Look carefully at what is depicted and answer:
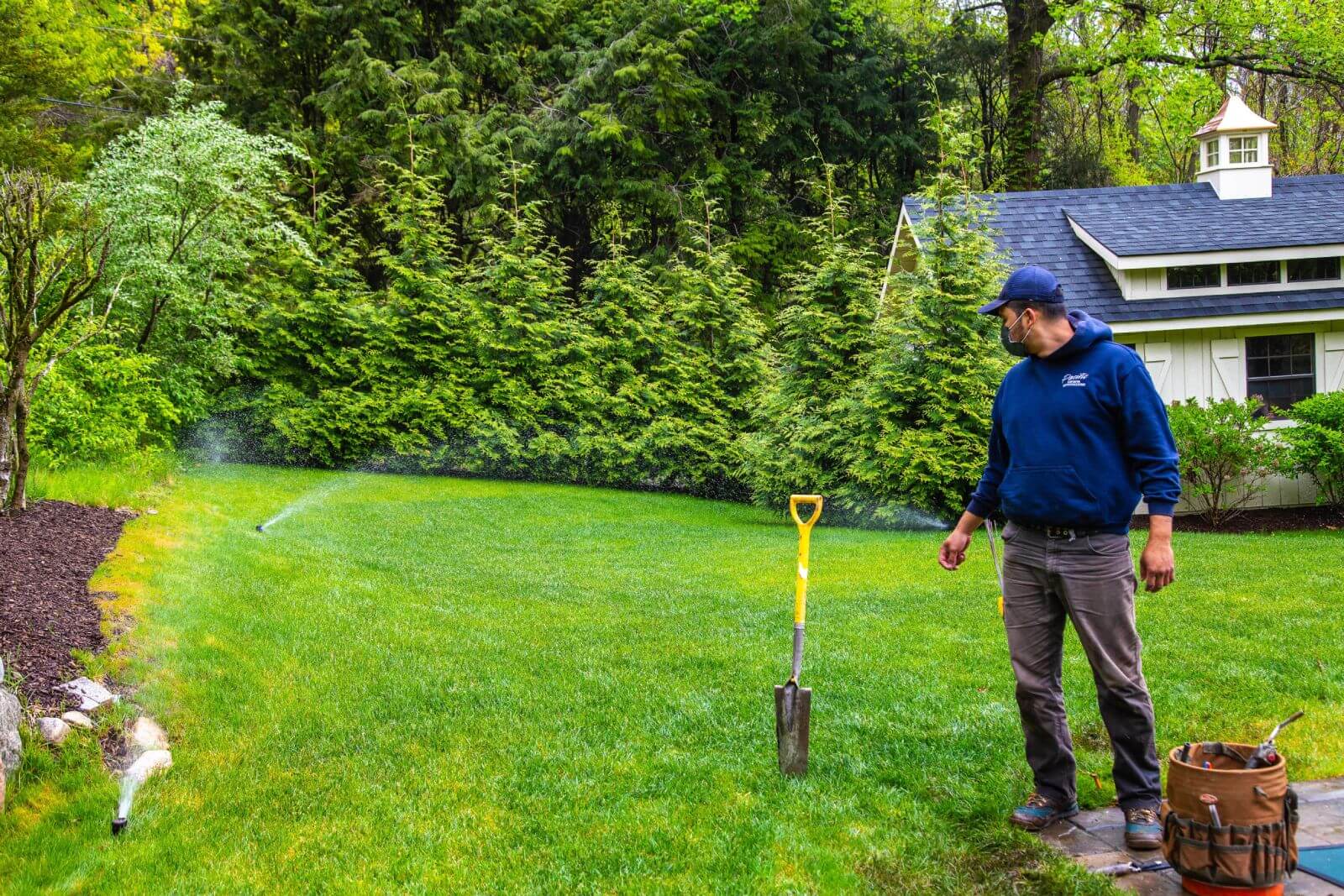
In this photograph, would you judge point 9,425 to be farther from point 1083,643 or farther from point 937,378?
point 937,378

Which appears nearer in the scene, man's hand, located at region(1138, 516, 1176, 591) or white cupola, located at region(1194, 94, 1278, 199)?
man's hand, located at region(1138, 516, 1176, 591)

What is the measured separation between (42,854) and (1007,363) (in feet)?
42.7

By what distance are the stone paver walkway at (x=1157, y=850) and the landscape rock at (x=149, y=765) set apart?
160 inches

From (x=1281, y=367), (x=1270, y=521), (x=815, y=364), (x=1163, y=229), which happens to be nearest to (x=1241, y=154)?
(x=1163, y=229)

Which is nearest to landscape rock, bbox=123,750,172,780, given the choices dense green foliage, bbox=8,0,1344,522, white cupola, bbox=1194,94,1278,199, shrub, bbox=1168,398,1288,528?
dense green foliage, bbox=8,0,1344,522

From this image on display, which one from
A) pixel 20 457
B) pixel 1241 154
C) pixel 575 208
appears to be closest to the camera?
pixel 20 457

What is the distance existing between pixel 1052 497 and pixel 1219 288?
14.0 m

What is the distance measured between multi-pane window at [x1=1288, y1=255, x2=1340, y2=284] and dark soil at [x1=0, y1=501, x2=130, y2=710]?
16.2m

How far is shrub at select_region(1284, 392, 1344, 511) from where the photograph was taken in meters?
14.3

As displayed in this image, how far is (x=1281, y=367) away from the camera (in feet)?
53.8

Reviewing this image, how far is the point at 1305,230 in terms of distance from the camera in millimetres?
16156

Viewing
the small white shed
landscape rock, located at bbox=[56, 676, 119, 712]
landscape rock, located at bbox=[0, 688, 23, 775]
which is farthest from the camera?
the small white shed

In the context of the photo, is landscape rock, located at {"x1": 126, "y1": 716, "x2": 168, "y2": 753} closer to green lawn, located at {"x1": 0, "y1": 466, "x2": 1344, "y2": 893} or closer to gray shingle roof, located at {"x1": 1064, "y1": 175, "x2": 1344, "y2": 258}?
green lawn, located at {"x1": 0, "y1": 466, "x2": 1344, "y2": 893}

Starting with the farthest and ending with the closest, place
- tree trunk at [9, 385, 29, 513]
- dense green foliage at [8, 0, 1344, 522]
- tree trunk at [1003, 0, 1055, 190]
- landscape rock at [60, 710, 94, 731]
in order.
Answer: tree trunk at [1003, 0, 1055, 190], dense green foliage at [8, 0, 1344, 522], tree trunk at [9, 385, 29, 513], landscape rock at [60, 710, 94, 731]
